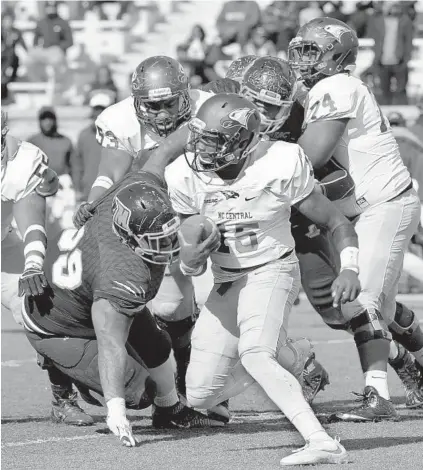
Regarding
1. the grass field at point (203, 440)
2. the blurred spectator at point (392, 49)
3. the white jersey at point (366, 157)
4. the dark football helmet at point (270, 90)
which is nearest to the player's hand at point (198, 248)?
the grass field at point (203, 440)

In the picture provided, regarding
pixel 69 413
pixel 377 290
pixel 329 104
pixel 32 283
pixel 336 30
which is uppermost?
pixel 336 30

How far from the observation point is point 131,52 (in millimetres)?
21016

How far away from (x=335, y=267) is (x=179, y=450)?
1.45m

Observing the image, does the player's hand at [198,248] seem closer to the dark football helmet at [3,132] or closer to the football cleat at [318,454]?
the football cleat at [318,454]

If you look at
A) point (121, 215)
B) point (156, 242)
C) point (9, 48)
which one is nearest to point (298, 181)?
point (156, 242)

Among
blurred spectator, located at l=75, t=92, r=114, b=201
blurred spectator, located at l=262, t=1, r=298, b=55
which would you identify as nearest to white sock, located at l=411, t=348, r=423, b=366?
blurred spectator, located at l=75, t=92, r=114, b=201

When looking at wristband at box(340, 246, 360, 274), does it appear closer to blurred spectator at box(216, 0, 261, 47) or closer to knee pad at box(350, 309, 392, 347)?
knee pad at box(350, 309, 392, 347)

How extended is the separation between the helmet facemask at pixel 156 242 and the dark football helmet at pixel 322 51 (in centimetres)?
145

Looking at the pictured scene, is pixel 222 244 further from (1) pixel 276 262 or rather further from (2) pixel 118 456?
(2) pixel 118 456

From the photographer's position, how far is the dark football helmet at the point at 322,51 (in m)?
5.78

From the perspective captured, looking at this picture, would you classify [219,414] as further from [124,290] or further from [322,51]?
[322,51]

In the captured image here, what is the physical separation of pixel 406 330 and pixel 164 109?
164 cm

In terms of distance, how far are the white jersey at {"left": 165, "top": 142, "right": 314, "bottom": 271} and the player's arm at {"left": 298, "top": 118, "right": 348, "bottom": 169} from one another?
0.66 m

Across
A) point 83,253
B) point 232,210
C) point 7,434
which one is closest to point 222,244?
point 232,210
